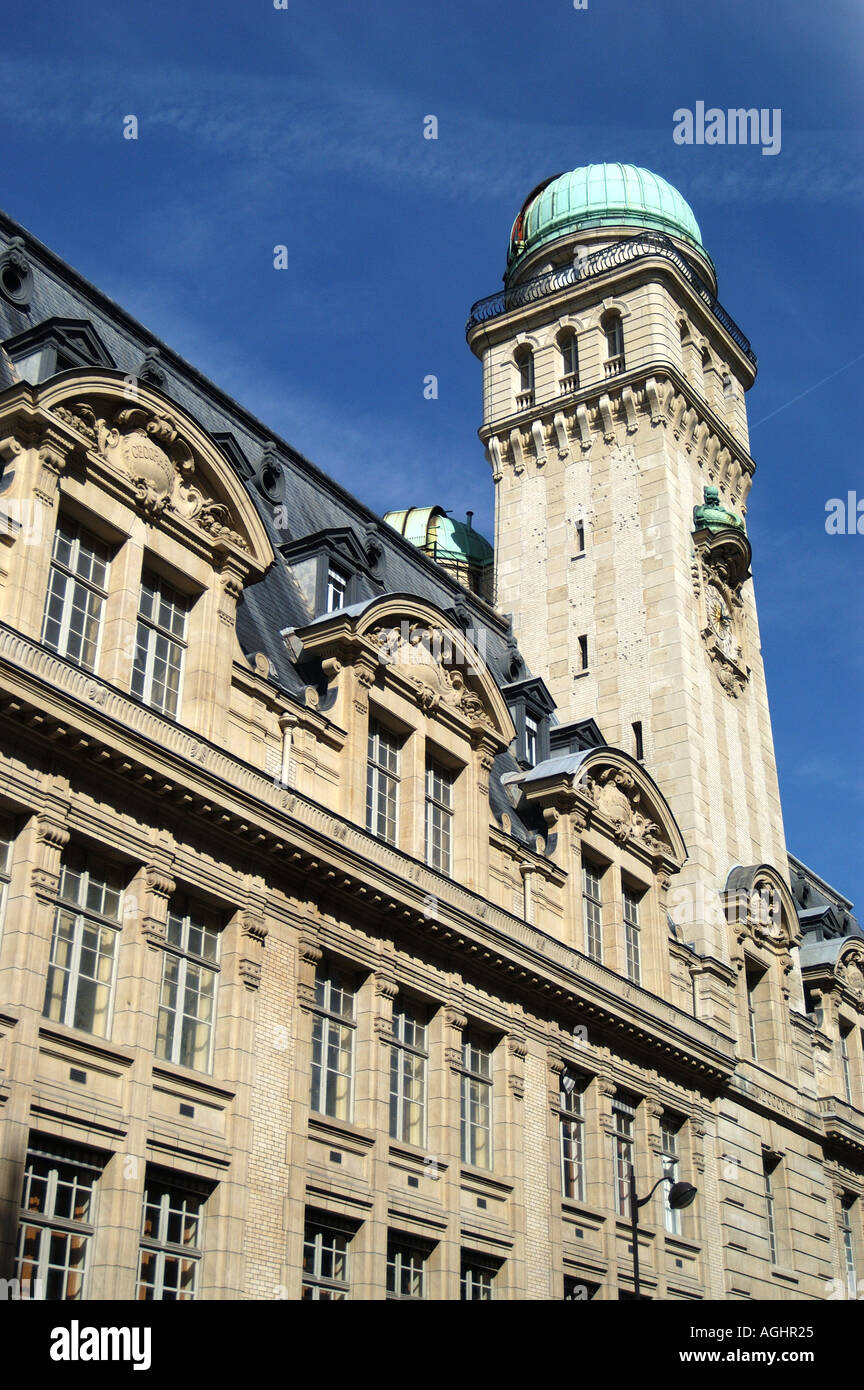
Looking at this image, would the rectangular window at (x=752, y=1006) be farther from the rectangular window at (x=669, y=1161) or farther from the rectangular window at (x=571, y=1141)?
the rectangular window at (x=571, y=1141)

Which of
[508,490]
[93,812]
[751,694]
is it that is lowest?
[93,812]

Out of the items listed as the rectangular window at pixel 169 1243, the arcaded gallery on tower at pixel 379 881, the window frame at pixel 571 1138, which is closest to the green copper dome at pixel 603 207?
the arcaded gallery on tower at pixel 379 881

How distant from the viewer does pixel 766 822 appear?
50.6 m

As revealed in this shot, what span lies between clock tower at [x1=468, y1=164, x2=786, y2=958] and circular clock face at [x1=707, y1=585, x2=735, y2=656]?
0.27 feet

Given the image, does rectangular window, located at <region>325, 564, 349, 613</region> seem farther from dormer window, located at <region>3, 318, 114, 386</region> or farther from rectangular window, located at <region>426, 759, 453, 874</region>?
dormer window, located at <region>3, 318, 114, 386</region>

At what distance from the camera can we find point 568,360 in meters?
55.8

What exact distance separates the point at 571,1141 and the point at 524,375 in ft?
98.4

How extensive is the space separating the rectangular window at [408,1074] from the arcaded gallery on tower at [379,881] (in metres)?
0.09

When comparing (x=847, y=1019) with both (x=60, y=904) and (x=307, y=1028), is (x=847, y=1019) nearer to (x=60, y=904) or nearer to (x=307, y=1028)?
(x=307, y=1028)

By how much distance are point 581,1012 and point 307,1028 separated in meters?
9.43

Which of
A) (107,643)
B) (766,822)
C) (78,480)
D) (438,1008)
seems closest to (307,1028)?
(438,1008)

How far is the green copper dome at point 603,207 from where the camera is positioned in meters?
58.4

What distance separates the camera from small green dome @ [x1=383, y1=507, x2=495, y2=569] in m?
62.0
